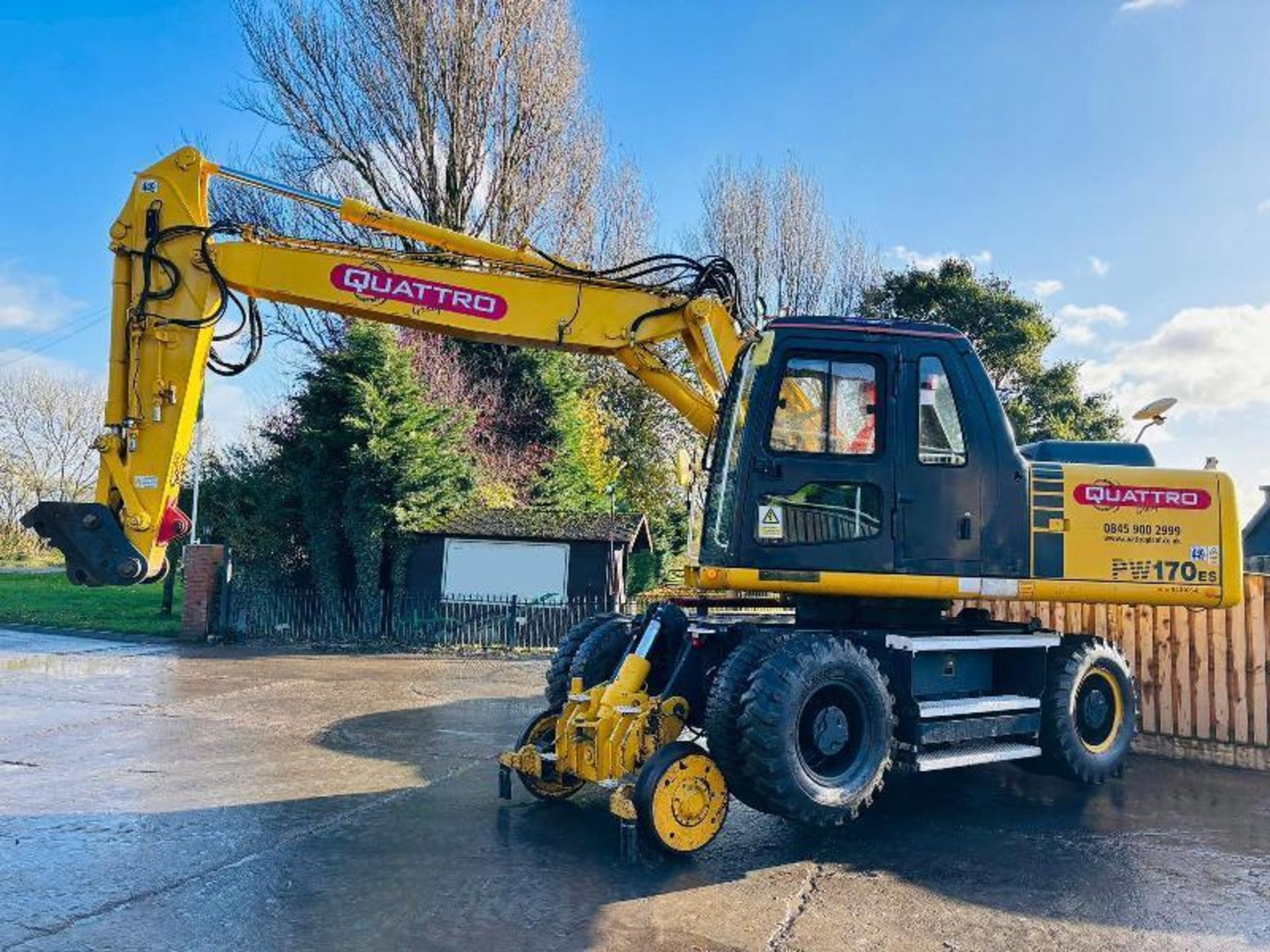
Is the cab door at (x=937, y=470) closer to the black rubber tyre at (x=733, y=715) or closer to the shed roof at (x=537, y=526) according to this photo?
the black rubber tyre at (x=733, y=715)

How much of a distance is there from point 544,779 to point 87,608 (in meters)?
19.1

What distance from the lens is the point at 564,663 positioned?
749cm

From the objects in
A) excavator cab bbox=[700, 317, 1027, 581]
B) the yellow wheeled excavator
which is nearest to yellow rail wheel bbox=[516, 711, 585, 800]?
the yellow wheeled excavator

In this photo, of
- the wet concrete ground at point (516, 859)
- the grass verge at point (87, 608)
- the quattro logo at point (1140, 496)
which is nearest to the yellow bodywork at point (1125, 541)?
the quattro logo at point (1140, 496)

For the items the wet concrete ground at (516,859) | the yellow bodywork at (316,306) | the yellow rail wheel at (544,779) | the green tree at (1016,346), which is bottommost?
the wet concrete ground at (516,859)

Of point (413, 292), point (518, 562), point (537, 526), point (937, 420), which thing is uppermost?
point (413, 292)

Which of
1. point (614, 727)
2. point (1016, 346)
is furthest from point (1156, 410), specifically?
point (1016, 346)

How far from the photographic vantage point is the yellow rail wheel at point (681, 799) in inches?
209

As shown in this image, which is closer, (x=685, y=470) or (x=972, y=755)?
(x=972, y=755)

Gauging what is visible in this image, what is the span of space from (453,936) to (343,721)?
5.85 meters

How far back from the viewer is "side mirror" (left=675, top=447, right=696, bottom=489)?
23.2 ft

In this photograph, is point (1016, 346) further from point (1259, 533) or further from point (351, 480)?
point (351, 480)

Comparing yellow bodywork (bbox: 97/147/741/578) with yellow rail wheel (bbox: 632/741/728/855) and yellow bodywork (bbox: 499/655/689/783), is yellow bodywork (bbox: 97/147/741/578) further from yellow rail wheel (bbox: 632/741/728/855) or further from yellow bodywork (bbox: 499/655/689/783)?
yellow rail wheel (bbox: 632/741/728/855)

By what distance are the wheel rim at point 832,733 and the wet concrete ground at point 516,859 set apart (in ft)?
1.55
